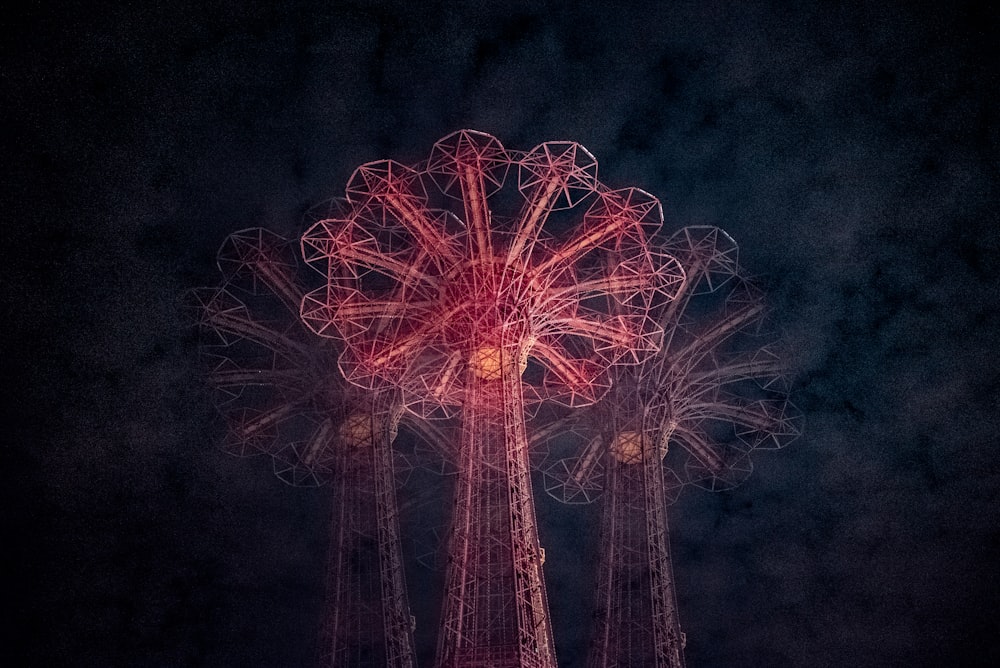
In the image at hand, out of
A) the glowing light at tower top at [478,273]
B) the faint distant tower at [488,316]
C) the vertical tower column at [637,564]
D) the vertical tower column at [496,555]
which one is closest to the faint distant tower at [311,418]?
the faint distant tower at [488,316]

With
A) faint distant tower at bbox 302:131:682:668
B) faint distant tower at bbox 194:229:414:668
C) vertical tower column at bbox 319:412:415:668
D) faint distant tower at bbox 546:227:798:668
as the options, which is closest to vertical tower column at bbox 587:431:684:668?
faint distant tower at bbox 546:227:798:668

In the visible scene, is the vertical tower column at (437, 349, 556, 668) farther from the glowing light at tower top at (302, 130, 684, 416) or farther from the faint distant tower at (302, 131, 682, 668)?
the glowing light at tower top at (302, 130, 684, 416)

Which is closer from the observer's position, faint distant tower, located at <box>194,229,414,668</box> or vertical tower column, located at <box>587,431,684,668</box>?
faint distant tower, located at <box>194,229,414,668</box>

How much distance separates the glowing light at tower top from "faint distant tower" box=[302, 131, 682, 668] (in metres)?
0.05

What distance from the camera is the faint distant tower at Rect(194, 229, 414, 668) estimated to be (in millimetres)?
22000

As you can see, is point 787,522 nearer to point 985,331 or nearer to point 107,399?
point 985,331

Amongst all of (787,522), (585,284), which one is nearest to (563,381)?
(585,284)

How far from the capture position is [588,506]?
3067 cm

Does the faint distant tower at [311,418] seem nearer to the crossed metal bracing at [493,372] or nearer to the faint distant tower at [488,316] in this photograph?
the crossed metal bracing at [493,372]

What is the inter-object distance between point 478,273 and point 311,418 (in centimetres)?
925

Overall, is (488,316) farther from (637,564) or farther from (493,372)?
(637,564)

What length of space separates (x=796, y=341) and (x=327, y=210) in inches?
613

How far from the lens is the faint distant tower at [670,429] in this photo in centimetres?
2322

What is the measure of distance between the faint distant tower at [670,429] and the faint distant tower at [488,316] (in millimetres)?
1663
